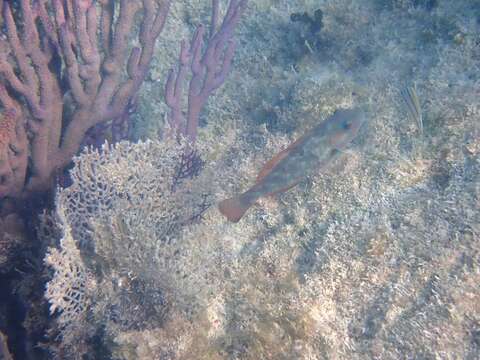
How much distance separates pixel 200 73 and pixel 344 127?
8.24 ft

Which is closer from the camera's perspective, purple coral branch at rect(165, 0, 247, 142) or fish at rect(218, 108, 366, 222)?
fish at rect(218, 108, 366, 222)

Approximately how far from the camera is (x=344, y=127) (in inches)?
143

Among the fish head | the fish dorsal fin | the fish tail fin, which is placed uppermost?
the fish head

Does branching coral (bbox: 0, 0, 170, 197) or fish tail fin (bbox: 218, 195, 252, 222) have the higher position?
branching coral (bbox: 0, 0, 170, 197)

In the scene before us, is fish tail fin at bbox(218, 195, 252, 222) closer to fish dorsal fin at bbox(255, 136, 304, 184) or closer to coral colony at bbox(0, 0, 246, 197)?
fish dorsal fin at bbox(255, 136, 304, 184)

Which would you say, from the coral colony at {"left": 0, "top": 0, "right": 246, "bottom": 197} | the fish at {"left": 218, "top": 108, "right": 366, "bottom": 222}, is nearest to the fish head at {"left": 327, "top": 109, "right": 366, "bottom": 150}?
the fish at {"left": 218, "top": 108, "right": 366, "bottom": 222}

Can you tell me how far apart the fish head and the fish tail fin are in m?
1.11

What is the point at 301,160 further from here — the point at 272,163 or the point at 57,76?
the point at 57,76

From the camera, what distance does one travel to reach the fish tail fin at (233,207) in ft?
11.8

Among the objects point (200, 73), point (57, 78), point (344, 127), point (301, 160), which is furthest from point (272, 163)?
point (57, 78)

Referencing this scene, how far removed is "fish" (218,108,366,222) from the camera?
140 inches

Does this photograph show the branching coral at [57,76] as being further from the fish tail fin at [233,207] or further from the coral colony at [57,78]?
the fish tail fin at [233,207]

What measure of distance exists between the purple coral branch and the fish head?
85.1 inches

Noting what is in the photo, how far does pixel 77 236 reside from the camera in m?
3.54
